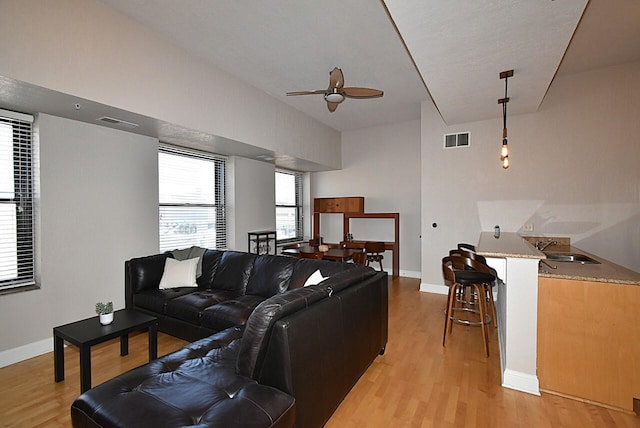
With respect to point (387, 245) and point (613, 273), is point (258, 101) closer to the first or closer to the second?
point (387, 245)

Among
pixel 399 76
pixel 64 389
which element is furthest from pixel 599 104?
pixel 64 389

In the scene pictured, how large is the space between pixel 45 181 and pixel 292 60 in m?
3.04

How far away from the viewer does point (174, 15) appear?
2.92 metres

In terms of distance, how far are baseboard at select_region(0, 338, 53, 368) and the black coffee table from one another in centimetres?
72

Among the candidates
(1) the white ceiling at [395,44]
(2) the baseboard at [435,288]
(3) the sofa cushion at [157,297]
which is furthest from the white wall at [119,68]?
(2) the baseboard at [435,288]

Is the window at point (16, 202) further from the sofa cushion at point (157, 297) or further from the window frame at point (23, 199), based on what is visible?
the sofa cushion at point (157, 297)

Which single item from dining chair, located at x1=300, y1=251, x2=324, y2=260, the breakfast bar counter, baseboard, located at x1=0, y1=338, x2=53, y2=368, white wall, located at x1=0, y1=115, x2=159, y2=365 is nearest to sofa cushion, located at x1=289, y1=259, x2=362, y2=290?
the breakfast bar counter

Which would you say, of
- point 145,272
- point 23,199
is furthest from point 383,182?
→ point 23,199

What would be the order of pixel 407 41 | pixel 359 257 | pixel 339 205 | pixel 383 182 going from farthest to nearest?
pixel 339 205, pixel 383 182, pixel 359 257, pixel 407 41

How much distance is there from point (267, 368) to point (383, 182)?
5.59 metres

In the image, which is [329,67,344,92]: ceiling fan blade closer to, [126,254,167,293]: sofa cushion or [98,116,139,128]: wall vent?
[98,116,139,128]: wall vent

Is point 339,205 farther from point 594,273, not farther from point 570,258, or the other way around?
point 594,273

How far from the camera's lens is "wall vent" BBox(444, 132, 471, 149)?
15.9ft

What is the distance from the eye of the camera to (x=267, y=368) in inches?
63.7
